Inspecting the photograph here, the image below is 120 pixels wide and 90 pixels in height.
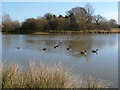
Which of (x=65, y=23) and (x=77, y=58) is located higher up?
(x=65, y=23)

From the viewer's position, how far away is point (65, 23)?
29688 mm

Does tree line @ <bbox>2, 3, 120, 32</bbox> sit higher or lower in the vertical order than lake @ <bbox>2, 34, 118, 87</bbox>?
higher

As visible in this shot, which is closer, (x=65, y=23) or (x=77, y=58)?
(x=77, y=58)

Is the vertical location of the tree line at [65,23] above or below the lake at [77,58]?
above

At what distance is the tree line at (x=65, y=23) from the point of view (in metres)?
28.8

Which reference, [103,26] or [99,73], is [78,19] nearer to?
[103,26]

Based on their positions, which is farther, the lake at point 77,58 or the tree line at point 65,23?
the tree line at point 65,23

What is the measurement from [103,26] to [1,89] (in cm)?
2997

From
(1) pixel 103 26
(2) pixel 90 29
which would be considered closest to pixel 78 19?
(2) pixel 90 29

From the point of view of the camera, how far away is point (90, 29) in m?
28.4

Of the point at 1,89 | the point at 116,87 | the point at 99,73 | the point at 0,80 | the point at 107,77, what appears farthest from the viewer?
the point at 99,73

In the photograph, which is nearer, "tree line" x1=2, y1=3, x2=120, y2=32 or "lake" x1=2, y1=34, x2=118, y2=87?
"lake" x1=2, y1=34, x2=118, y2=87

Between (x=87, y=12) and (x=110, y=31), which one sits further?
(x=87, y=12)

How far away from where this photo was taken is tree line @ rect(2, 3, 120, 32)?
28750 mm
